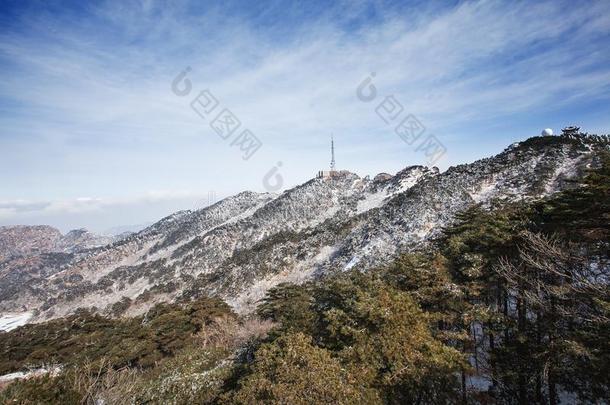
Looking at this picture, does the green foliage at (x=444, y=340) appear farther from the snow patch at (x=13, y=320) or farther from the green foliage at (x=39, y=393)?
the snow patch at (x=13, y=320)

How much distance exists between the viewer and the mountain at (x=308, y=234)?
169ft

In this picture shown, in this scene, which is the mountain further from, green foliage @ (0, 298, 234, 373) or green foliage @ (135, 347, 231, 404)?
green foliage @ (135, 347, 231, 404)

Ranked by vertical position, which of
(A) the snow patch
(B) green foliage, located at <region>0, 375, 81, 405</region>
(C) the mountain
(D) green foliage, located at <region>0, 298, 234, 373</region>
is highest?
(C) the mountain

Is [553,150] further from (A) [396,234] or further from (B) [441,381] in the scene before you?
(B) [441,381]

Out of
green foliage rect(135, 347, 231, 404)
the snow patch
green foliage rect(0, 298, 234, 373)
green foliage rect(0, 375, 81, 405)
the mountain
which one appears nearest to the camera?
green foliage rect(0, 375, 81, 405)

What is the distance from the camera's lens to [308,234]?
75.7 m

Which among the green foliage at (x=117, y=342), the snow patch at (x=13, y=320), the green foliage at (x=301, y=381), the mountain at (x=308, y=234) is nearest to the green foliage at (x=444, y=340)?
the green foliage at (x=301, y=381)

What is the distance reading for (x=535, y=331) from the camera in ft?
50.6

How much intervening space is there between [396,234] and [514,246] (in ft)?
112

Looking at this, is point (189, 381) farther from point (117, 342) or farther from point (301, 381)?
point (117, 342)

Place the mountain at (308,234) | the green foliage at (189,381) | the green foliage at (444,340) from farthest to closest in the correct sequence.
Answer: the mountain at (308,234) → the green foliage at (189,381) → the green foliage at (444,340)

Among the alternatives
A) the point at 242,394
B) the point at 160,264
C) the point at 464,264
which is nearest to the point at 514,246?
the point at 464,264

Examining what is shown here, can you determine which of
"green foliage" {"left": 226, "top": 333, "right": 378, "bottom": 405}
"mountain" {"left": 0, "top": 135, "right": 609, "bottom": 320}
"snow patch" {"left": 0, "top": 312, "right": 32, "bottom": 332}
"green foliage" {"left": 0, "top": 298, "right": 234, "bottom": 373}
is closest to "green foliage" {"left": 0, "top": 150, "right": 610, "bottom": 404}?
"green foliage" {"left": 226, "top": 333, "right": 378, "bottom": 405}

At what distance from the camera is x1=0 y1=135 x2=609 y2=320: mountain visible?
5150 cm
